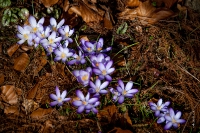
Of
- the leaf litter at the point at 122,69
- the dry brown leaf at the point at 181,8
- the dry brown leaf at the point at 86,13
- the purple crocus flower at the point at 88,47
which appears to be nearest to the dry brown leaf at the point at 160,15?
the leaf litter at the point at 122,69

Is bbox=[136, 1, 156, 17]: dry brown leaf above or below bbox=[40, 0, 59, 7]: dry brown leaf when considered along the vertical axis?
below

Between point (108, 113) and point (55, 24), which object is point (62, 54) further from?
point (108, 113)

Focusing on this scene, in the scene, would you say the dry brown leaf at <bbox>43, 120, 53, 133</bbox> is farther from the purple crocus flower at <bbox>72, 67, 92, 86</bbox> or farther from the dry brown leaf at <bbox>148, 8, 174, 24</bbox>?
the dry brown leaf at <bbox>148, 8, 174, 24</bbox>

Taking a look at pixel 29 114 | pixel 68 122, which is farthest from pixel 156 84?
pixel 29 114

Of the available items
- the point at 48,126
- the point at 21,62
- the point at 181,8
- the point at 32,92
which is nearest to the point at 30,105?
the point at 32,92

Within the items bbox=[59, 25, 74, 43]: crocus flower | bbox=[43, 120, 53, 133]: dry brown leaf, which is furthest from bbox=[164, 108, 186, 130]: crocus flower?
bbox=[59, 25, 74, 43]: crocus flower
